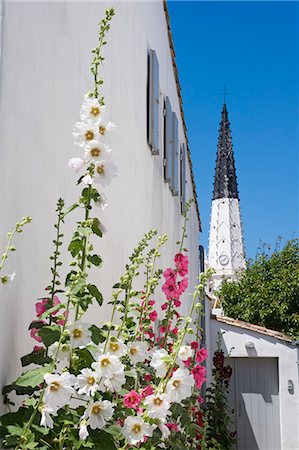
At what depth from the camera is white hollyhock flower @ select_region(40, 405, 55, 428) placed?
1416mm

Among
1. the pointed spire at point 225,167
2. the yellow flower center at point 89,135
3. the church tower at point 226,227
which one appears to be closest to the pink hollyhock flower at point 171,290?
the yellow flower center at point 89,135

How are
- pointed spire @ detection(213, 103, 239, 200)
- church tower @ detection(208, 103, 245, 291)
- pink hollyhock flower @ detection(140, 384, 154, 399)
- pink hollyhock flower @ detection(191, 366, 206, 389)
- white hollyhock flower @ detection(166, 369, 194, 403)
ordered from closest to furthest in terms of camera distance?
1. white hollyhock flower @ detection(166, 369, 194, 403)
2. pink hollyhock flower @ detection(140, 384, 154, 399)
3. pink hollyhock flower @ detection(191, 366, 206, 389)
4. pointed spire @ detection(213, 103, 239, 200)
5. church tower @ detection(208, 103, 245, 291)

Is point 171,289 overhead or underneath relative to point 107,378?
overhead

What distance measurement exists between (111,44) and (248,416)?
34.3 feet

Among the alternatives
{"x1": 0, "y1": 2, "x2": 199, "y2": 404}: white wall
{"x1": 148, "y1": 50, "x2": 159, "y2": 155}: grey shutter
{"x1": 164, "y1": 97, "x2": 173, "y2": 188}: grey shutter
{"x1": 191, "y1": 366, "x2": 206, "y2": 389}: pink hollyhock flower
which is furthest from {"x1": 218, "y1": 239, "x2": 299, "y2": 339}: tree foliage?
{"x1": 191, "y1": 366, "x2": 206, "y2": 389}: pink hollyhock flower

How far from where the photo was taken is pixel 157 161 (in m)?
5.40

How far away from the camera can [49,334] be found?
159 cm

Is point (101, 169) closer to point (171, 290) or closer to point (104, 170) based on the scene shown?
point (104, 170)

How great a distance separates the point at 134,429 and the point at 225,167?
62.6 m

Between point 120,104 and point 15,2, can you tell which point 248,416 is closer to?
point 120,104

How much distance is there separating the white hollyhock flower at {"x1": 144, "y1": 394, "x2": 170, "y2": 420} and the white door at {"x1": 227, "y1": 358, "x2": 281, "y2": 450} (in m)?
11.3

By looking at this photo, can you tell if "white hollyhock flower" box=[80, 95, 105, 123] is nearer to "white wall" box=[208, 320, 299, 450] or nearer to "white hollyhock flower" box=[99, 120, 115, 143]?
"white hollyhock flower" box=[99, 120, 115, 143]

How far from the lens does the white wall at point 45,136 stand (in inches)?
67.0

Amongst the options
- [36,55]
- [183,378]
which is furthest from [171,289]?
[36,55]
